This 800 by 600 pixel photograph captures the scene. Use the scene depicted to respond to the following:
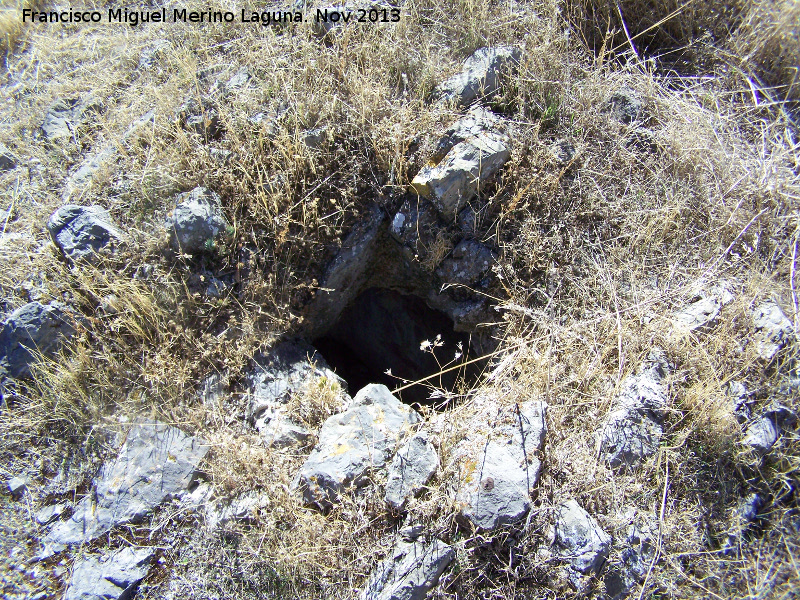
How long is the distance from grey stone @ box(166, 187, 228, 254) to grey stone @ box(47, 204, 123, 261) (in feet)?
1.36

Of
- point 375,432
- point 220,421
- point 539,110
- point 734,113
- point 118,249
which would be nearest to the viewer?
point 375,432

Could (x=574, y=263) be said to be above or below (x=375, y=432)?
above

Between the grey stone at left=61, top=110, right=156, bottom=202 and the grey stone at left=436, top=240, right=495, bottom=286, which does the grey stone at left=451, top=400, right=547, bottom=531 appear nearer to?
the grey stone at left=436, top=240, right=495, bottom=286

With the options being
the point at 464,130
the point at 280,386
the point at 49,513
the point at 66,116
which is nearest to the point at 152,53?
the point at 66,116

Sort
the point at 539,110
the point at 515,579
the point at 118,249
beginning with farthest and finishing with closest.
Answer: the point at 539,110 < the point at 118,249 < the point at 515,579

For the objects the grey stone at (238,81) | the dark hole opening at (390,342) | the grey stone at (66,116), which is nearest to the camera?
the grey stone at (238,81)

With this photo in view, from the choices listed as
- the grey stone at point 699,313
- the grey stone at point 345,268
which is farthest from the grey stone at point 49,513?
the grey stone at point 699,313

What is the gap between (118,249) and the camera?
10.3 ft

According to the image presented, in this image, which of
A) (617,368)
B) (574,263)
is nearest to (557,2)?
(574,263)

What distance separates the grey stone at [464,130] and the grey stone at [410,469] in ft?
6.47

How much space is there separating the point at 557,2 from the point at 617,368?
299cm

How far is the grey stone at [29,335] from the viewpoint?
2.96 m

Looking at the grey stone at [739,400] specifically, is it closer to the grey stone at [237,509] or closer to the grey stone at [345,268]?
the grey stone at [345,268]

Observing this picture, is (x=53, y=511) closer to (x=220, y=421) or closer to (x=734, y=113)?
(x=220, y=421)
